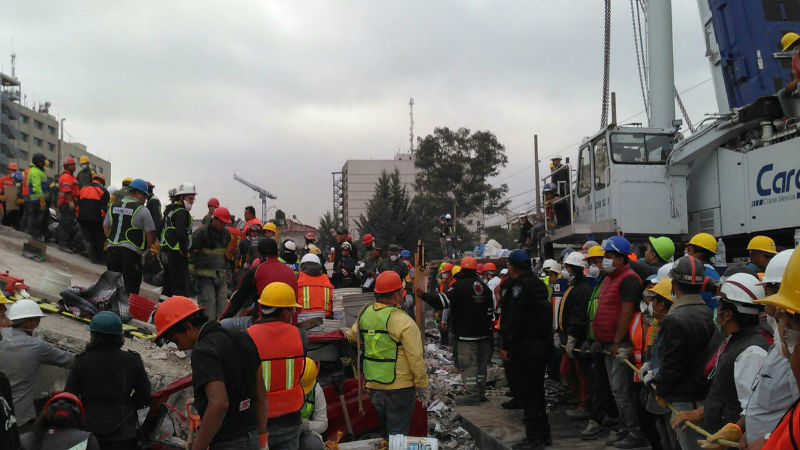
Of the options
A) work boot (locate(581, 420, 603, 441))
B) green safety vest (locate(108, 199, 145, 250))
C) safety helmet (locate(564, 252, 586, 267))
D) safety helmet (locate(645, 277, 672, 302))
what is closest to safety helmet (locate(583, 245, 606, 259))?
safety helmet (locate(564, 252, 586, 267))

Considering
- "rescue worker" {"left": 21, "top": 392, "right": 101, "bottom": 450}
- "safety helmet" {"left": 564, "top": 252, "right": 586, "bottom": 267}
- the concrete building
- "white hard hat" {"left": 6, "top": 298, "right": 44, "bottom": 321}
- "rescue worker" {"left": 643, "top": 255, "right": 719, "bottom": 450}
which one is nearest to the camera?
"rescue worker" {"left": 21, "top": 392, "right": 101, "bottom": 450}

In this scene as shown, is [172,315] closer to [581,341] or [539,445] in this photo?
[539,445]

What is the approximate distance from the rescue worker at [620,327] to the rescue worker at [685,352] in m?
1.62

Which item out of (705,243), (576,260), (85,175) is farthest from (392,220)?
(705,243)

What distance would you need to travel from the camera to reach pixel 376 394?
6328 millimetres

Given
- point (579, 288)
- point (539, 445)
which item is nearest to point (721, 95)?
point (579, 288)

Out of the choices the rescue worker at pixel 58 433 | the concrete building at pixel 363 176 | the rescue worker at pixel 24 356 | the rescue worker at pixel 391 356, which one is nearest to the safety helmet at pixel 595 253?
the rescue worker at pixel 391 356

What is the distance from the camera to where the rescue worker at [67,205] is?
1211 cm

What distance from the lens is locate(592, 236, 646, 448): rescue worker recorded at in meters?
6.30

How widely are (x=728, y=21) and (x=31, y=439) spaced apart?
33.4 feet

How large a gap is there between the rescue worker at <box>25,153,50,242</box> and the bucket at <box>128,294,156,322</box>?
5.47m

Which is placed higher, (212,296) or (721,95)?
(721,95)

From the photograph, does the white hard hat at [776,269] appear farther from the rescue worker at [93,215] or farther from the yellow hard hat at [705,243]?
the rescue worker at [93,215]

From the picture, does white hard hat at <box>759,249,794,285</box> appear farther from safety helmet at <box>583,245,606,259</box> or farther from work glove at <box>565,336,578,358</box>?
Result: work glove at <box>565,336,578,358</box>
